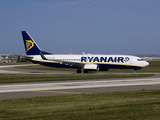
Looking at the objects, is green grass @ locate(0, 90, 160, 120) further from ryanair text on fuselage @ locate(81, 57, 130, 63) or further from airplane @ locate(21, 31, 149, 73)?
ryanair text on fuselage @ locate(81, 57, 130, 63)

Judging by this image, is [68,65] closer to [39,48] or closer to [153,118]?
[39,48]

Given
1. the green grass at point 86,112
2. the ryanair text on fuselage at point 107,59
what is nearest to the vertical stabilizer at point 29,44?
the ryanair text on fuselage at point 107,59

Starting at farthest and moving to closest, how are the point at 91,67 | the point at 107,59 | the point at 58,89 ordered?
the point at 107,59 → the point at 91,67 → the point at 58,89

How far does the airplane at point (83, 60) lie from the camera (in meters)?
50.4

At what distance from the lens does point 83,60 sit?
52.3 meters

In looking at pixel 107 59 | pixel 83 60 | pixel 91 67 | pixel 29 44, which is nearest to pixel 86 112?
→ pixel 91 67

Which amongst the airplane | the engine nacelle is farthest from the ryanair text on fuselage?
the engine nacelle

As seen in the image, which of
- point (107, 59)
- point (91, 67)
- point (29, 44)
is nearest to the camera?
point (91, 67)

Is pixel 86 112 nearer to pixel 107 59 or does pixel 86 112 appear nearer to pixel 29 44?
pixel 107 59

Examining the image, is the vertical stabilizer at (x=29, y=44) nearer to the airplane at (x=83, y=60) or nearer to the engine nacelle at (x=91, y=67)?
the airplane at (x=83, y=60)

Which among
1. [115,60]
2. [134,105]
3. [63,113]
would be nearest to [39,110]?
[63,113]

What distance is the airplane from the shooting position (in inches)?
1986

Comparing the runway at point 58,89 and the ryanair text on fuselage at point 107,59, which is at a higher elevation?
the ryanair text on fuselage at point 107,59

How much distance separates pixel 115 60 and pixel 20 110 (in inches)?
1547
